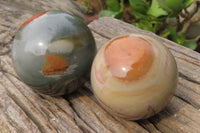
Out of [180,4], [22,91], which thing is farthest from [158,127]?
[180,4]

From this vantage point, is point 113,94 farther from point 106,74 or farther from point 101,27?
point 101,27

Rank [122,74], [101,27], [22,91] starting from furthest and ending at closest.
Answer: [101,27], [22,91], [122,74]

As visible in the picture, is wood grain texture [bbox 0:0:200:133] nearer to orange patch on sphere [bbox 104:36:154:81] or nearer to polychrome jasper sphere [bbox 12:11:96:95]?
polychrome jasper sphere [bbox 12:11:96:95]

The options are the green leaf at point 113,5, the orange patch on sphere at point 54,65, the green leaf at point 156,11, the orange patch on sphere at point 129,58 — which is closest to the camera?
the orange patch on sphere at point 129,58

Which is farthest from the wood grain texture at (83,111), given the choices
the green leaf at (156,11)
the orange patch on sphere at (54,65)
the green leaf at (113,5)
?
the green leaf at (113,5)

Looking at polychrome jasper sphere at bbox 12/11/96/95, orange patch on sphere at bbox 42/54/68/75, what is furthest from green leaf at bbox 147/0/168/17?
orange patch on sphere at bbox 42/54/68/75

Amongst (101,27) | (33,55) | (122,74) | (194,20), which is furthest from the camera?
(194,20)

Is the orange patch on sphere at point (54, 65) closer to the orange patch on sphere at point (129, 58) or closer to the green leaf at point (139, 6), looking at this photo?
the orange patch on sphere at point (129, 58)

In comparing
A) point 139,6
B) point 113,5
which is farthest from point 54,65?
point 113,5
